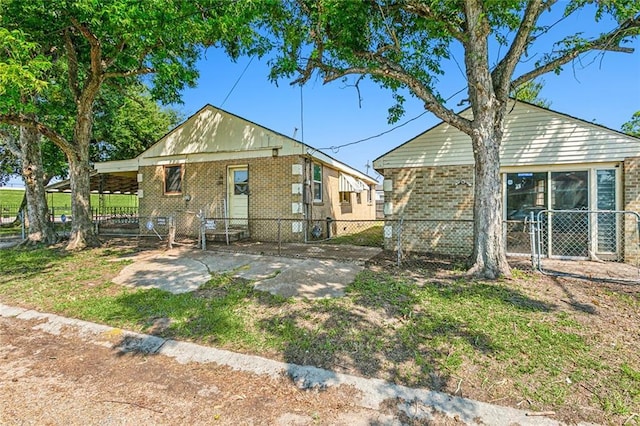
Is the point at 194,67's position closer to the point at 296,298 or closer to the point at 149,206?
the point at 149,206

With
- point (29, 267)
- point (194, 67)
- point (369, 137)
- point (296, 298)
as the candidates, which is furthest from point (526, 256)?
point (29, 267)

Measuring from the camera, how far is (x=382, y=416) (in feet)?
8.40

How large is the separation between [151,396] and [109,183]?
61.2ft

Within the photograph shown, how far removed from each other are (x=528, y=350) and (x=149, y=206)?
516 inches

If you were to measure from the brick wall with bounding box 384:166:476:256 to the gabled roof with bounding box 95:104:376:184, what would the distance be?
3464 mm

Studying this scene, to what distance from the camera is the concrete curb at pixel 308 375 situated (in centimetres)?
256

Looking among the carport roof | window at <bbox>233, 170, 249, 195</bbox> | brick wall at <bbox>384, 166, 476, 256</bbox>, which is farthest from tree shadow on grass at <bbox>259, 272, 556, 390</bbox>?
the carport roof

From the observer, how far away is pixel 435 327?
3932 mm

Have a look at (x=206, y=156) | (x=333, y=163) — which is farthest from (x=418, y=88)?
(x=206, y=156)

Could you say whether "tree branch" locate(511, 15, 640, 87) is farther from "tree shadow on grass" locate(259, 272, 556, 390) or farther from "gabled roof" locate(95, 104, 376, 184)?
"gabled roof" locate(95, 104, 376, 184)

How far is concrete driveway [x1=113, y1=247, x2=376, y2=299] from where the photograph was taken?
5473 millimetres

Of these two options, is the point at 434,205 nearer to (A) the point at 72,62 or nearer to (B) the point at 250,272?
(B) the point at 250,272

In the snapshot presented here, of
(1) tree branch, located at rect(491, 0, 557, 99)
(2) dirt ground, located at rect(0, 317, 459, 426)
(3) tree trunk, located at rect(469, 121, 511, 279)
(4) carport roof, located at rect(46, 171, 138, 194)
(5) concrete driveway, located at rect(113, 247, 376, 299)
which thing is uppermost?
(1) tree branch, located at rect(491, 0, 557, 99)

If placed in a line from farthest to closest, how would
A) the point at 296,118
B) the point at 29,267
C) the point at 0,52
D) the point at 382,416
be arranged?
the point at 296,118 < the point at 29,267 < the point at 0,52 < the point at 382,416
